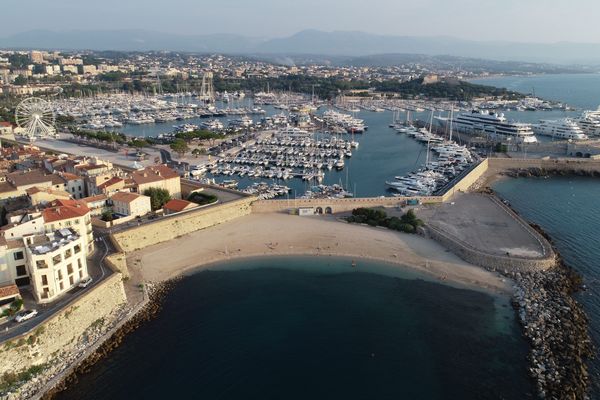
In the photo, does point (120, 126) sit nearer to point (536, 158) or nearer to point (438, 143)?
point (438, 143)

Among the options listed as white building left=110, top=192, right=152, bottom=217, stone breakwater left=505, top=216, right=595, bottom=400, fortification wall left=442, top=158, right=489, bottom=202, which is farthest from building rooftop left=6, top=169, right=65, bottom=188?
stone breakwater left=505, top=216, right=595, bottom=400

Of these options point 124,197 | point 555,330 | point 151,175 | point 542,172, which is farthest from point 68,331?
point 542,172

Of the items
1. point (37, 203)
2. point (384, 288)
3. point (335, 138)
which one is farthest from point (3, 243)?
point (335, 138)

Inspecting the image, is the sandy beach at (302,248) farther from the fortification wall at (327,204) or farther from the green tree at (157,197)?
the green tree at (157,197)

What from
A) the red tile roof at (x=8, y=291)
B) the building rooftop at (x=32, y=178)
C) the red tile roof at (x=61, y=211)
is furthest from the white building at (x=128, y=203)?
the red tile roof at (x=8, y=291)

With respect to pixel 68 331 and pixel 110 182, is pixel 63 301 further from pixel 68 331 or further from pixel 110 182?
pixel 110 182
